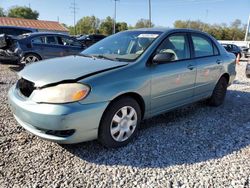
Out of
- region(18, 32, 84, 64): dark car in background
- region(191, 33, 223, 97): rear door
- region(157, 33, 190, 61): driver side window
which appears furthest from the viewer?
region(18, 32, 84, 64): dark car in background

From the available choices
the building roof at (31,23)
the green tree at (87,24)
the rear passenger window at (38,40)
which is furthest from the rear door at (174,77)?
the green tree at (87,24)

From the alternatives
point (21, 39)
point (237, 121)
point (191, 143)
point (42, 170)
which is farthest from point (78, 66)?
point (21, 39)

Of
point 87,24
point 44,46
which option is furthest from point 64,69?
point 87,24

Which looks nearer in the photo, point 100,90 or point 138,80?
point 100,90

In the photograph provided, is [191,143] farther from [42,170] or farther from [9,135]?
[9,135]

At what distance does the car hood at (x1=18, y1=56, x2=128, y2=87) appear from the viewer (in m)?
2.98

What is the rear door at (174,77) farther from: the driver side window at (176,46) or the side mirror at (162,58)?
the side mirror at (162,58)

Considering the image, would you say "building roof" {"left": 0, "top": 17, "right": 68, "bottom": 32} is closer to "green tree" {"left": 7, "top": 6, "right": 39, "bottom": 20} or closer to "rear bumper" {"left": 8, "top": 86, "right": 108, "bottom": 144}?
"green tree" {"left": 7, "top": 6, "right": 39, "bottom": 20}

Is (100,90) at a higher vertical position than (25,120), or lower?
higher

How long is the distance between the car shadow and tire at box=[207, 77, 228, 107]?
266 mm

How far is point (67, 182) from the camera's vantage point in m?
2.63

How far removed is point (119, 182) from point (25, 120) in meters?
1.33

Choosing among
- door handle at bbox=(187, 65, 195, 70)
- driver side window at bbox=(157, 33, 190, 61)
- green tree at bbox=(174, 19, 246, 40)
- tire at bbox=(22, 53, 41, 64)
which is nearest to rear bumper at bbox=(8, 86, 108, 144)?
driver side window at bbox=(157, 33, 190, 61)

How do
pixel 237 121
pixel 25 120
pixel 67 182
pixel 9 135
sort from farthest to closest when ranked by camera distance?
pixel 237 121 → pixel 9 135 → pixel 25 120 → pixel 67 182
